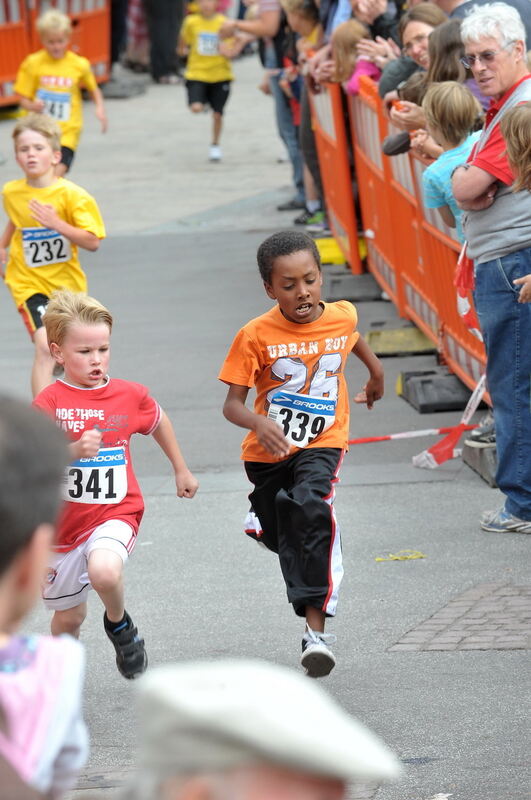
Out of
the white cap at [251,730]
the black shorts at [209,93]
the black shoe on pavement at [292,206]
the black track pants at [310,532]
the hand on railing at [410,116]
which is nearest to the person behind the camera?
the white cap at [251,730]

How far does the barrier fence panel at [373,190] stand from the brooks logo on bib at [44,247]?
2537 millimetres

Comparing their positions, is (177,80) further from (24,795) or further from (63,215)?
(24,795)

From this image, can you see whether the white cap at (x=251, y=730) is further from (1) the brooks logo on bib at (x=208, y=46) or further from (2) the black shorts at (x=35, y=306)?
(1) the brooks logo on bib at (x=208, y=46)

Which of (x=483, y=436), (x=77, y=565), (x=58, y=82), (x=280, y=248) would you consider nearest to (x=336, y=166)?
(x=58, y=82)

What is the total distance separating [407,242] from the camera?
960cm

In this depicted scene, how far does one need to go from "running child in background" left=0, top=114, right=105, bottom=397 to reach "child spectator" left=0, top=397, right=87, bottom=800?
19.3 feet

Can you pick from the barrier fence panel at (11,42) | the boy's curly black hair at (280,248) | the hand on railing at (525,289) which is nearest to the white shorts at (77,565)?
the boy's curly black hair at (280,248)

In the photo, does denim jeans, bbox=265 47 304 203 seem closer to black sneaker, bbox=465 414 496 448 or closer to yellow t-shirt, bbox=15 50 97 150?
yellow t-shirt, bbox=15 50 97 150

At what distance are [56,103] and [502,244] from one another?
8646mm

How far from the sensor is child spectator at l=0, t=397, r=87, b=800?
1.83 meters

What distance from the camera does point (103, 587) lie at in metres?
4.60

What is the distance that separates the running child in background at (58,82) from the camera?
13719 mm

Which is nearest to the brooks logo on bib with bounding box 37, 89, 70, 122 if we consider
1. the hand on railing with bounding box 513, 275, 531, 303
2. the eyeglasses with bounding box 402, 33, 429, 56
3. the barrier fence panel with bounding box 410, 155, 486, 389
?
the barrier fence panel with bounding box 410, 155, 486, 389

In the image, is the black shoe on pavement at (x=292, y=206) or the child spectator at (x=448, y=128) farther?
the black shoe on pavement at (x=292, y=206)
